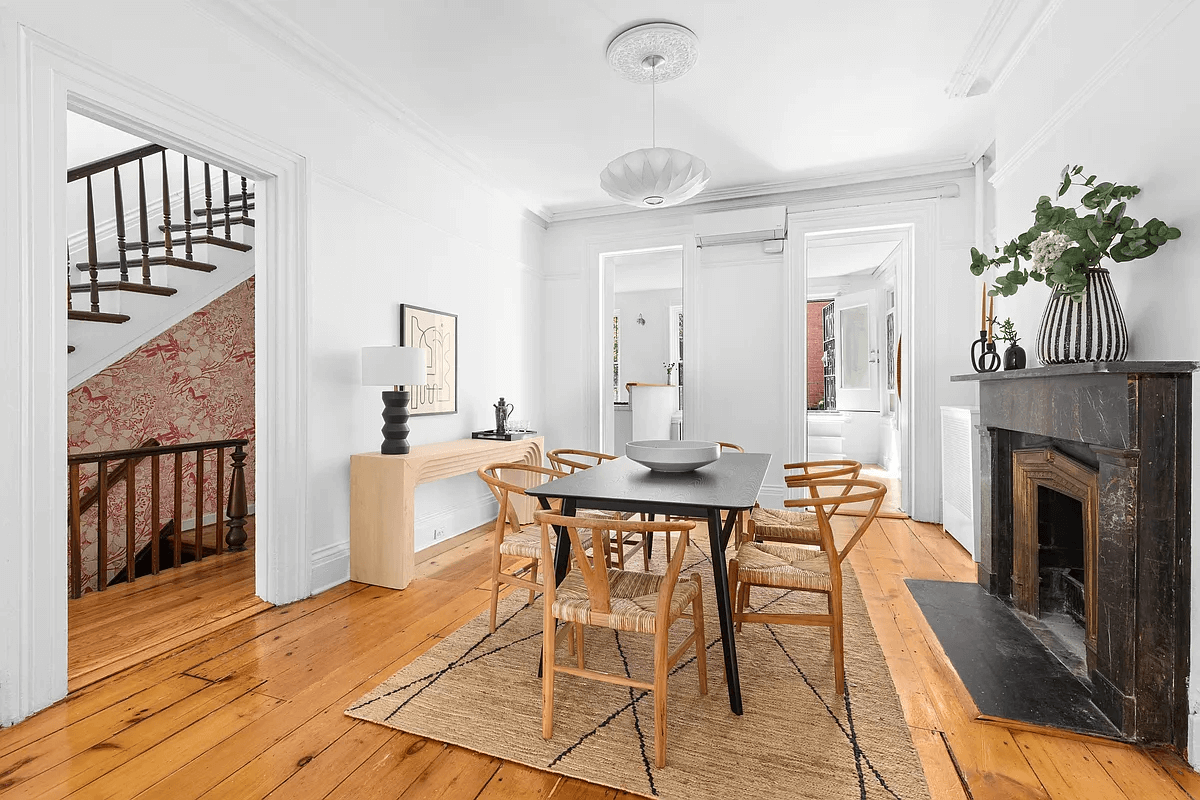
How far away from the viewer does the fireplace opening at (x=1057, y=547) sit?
8.62ft

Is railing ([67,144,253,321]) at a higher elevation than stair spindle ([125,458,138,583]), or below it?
higher

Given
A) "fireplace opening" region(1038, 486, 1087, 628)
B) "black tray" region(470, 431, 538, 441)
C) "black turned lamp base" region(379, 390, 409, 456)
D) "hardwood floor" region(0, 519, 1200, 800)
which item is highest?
"black turned lamp base" region(379, 390, 409, 456)

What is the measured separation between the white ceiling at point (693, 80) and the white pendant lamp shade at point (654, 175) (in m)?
0.59

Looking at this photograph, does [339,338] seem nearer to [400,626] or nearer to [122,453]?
[122,453]

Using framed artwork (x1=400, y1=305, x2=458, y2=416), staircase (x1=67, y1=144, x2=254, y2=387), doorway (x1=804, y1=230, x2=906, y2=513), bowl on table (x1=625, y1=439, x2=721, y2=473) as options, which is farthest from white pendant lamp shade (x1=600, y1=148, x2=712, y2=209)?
doorway (x1=804, y1=230, x2=906, y2=513)

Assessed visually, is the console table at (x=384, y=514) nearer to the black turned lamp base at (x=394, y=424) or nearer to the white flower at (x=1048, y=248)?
the black turned lamp base at (x=394, y=424)

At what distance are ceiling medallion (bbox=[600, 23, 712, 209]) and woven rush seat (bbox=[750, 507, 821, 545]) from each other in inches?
67.0

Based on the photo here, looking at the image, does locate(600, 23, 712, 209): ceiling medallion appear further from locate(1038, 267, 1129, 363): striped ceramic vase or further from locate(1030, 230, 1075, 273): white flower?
locate(1038, 267, 1129, 363): striped ceramic vase

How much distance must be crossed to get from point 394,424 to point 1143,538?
3.28 meters

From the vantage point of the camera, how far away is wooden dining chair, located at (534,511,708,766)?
1678 mm

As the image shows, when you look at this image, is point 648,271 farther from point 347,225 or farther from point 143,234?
point 143,234

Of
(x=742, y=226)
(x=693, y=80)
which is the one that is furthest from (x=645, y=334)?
(x=693, y=80)

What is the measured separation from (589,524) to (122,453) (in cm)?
319

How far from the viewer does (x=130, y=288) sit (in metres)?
3.54
